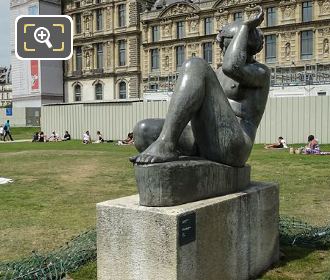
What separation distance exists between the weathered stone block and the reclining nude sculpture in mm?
84

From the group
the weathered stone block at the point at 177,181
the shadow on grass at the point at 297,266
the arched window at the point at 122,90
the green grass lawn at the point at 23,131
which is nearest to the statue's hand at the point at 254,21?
the weathered stone block at the point at 177,181

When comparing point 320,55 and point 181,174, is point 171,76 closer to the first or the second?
point 320,55

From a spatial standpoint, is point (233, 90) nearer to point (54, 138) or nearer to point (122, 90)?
point (54, 138)

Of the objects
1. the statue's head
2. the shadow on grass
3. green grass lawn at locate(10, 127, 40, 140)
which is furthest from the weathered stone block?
green grass lawn at locate(10, 127, 40, 140)

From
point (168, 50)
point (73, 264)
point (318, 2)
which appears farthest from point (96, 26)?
point (73, 264)

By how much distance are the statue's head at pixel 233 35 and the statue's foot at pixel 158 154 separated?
1167mm

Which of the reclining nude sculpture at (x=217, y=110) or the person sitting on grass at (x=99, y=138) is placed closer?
the reclining nude sculpture at (x=217, y=110)

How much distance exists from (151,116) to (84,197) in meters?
16.5

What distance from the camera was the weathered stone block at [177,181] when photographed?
3.14 metres

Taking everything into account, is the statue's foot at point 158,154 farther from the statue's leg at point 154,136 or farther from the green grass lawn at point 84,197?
the green grass lawn at point 84,197

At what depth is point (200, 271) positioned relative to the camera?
316 centimetres

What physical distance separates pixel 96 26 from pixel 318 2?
2381 cm

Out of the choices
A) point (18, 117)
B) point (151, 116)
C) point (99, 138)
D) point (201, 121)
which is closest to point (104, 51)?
point (18, 117)

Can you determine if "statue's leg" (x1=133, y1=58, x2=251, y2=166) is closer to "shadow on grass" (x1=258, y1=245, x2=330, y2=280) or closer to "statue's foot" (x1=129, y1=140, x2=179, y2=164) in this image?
"statue's foot" (x1=129, y1=140, x2=179, y2=164)
